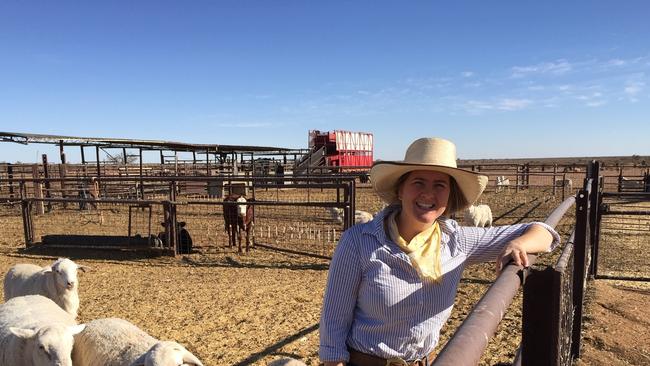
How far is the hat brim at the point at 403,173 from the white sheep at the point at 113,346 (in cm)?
194

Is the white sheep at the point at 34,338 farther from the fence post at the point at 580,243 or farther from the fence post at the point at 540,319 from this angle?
the fence post at the point at 580,243

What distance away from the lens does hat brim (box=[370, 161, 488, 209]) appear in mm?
1772

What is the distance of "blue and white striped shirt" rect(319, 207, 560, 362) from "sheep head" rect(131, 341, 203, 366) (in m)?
1.55

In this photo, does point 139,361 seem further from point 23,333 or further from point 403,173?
point 403,173

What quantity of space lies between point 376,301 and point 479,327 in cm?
79

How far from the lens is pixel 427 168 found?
5.82ft

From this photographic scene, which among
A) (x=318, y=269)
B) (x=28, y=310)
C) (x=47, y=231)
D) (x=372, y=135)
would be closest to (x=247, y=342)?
(x=28, y=310)

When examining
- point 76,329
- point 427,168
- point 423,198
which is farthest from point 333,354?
point 76,329

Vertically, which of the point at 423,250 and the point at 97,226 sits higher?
the point at 423,250

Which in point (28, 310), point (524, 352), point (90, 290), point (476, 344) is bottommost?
Answer: point (90, 290)

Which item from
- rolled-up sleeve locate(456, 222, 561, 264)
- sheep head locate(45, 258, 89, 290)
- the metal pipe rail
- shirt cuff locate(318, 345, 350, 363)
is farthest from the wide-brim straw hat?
sheep head locate(45, 258, 89, 290)

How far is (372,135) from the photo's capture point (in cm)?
3694

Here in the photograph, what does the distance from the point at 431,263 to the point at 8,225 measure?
14898mm

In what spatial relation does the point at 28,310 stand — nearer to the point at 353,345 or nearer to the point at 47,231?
the point at 353,345
